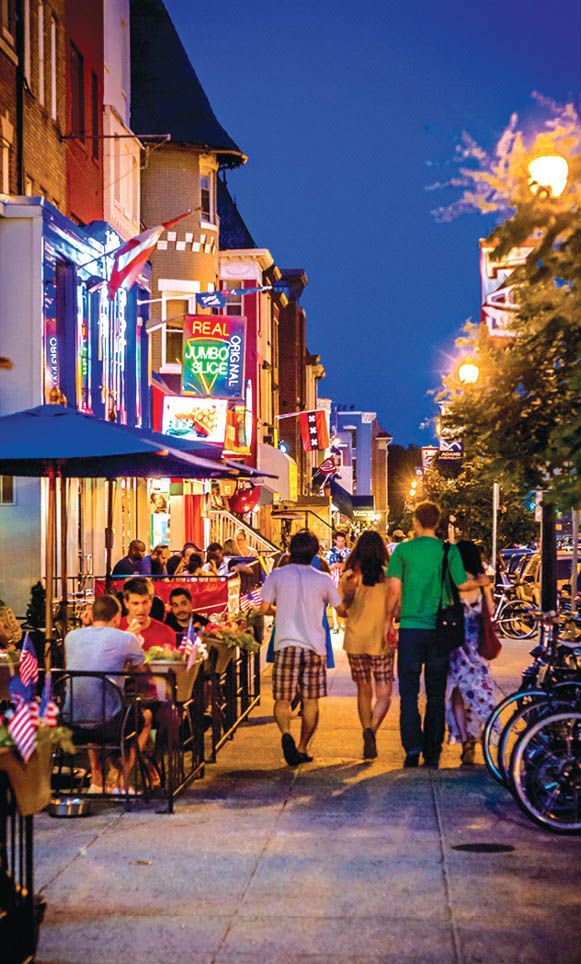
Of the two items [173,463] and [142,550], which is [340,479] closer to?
[142,550]

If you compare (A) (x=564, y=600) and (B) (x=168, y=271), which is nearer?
(A) (x=564, y=600)

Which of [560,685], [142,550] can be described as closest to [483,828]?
[560,685]

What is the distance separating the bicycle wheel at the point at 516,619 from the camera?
21984mm

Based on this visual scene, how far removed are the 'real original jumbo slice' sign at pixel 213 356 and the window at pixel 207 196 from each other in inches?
244

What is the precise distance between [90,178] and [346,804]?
17.2 m

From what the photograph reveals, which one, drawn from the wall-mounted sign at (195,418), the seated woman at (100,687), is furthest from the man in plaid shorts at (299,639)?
the wall-mounted sign at (195,418)

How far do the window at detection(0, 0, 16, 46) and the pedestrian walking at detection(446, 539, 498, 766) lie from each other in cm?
1212

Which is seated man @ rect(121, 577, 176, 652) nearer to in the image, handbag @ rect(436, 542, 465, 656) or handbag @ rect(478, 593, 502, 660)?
handbag @ rect(436, 542, 465, 656)

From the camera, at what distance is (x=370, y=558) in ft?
33.4

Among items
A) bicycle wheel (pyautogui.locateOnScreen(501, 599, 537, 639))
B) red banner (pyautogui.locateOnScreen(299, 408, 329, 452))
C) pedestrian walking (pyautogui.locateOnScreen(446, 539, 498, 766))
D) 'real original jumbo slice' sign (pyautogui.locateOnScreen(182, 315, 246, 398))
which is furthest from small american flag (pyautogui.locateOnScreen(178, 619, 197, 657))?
red banner (pyautogui.locateOnScreen(299, 408, 329, 452))

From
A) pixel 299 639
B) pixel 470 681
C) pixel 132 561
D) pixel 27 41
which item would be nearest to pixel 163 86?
pixel 27 41

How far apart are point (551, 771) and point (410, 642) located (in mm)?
2335

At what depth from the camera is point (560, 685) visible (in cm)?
778

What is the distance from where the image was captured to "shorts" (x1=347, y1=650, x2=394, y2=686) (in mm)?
10008
